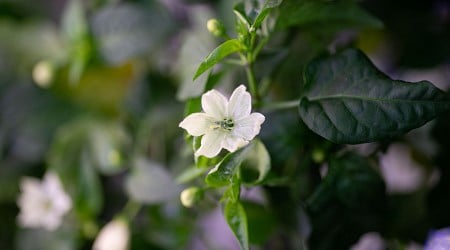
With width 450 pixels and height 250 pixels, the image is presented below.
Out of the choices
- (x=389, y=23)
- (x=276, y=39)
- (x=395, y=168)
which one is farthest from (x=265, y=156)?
(x=395, y=168)

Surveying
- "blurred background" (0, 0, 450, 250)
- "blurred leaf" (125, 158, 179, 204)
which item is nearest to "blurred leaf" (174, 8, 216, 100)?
"blurred background" (0, 0, 450, 250)

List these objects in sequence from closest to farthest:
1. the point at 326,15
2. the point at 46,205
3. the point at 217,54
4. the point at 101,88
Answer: the point at 217,54 < the point at 326,15 < the point at 46,205 < the point at 101,88

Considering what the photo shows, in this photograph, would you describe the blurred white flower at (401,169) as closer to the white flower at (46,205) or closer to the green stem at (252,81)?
the green stem at (252,81)

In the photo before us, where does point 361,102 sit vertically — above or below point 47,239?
above

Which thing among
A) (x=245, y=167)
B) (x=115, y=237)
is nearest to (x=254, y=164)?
(x=245, y=167)

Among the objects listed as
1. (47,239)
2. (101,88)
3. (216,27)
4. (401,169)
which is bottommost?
(401,169)

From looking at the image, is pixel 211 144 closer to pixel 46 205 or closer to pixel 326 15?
pixel 326 15

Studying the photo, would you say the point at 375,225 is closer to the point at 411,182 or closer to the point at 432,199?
the point at 432,199

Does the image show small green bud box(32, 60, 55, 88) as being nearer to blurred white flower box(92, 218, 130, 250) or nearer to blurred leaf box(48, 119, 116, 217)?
blurred leaf box(48, 119, 116, 217)
